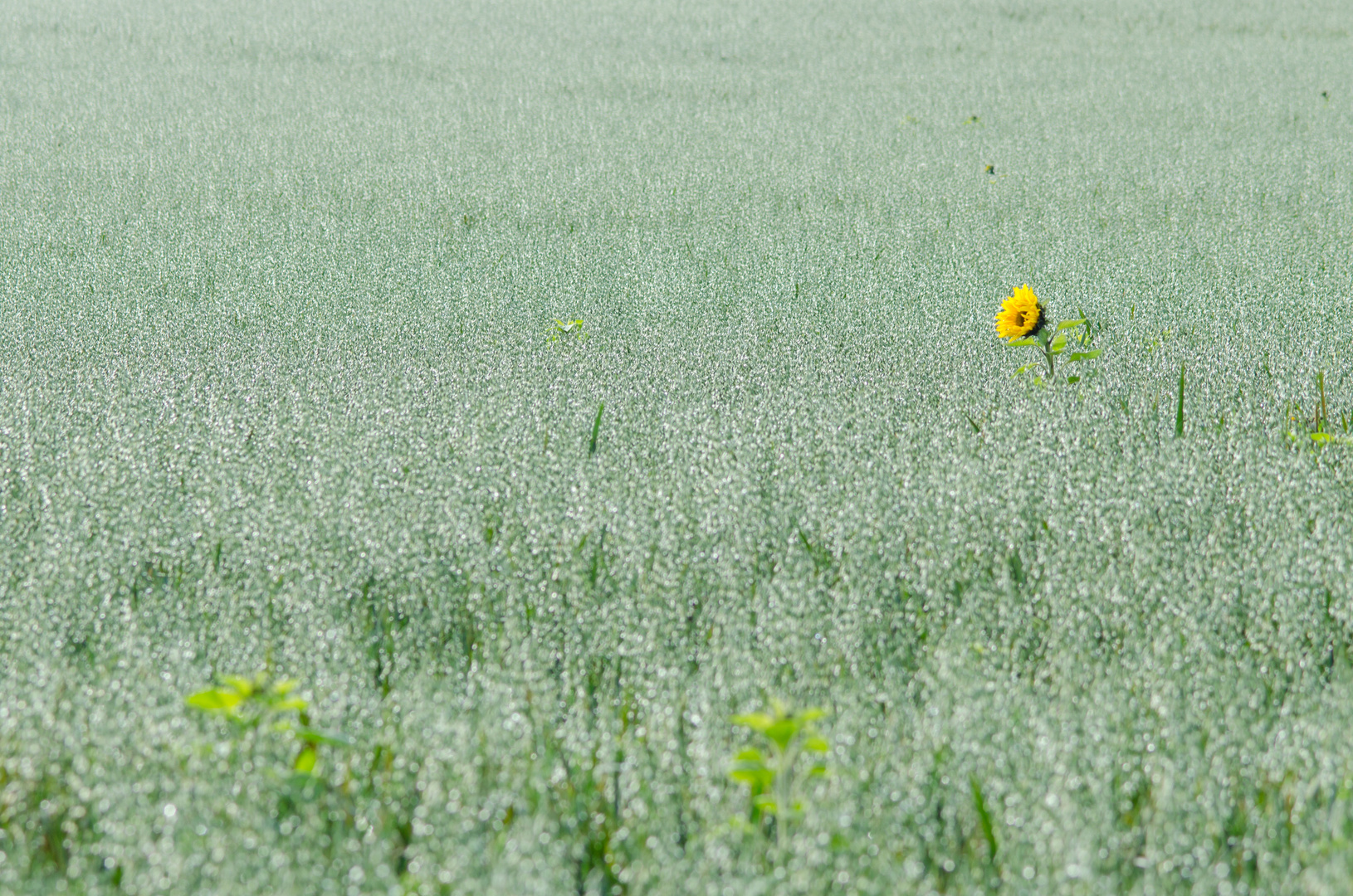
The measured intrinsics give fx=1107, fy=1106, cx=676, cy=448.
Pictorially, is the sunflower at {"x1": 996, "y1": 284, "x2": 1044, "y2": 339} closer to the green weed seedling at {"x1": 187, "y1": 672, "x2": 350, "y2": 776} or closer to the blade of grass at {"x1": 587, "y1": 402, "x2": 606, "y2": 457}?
the blade of grass at {"x1": 587, "y1": 402, "x2": 606, "y2": 457}

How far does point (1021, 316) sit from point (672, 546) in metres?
1.12

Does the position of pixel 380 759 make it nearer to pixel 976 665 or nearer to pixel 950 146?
pixel 976 665

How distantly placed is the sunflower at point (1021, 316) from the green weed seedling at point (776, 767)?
1.41 meters

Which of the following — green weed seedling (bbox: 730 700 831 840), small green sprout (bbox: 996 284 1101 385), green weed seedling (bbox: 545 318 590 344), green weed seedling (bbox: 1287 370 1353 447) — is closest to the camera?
green weed seedling (bbox: 730 700 831 840)

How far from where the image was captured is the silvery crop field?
0.93 meters

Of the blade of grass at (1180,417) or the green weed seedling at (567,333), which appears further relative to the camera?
the green weed seedling at (567,333)

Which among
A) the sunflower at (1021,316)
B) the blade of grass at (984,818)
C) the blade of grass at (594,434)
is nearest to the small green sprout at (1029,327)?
the sunflower at (1021,316)

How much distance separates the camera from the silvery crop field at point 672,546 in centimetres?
93

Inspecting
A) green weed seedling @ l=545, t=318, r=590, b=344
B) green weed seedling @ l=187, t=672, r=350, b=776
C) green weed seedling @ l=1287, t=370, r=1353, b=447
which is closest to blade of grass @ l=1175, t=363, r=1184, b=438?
green weed seedling @ l=1287, t=370, r=1353, b=447

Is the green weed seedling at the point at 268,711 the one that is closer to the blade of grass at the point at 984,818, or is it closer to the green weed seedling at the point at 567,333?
the blade of grass at the point at 984,818

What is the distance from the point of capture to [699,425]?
1870mm

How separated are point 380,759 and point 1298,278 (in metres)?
2.79

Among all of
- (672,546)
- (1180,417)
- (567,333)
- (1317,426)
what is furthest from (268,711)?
(1317,426)

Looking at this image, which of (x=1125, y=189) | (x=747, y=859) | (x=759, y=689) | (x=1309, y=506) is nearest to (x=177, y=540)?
(x=759, y=689)
